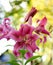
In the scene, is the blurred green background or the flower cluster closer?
the flower cluster

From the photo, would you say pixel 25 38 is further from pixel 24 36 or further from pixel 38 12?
pixel 38 12

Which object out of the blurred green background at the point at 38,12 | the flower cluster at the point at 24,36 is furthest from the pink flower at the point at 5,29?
the blurred green background at the point at 38,12

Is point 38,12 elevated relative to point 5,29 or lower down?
elevated

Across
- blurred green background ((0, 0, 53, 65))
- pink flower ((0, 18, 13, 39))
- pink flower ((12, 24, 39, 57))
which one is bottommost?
pink flower ((12, 24, 39, 57))

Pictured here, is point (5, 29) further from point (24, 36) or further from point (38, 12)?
point (38, 12)

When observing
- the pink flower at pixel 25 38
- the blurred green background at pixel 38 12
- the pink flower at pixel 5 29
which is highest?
the blurred green background at pixel 38 12

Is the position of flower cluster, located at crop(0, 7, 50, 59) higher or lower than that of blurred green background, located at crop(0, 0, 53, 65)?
lower

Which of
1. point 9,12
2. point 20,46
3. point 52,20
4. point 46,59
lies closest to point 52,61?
point 46,59

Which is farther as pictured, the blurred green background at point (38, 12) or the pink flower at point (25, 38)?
the blurred green background at point (38, 12)

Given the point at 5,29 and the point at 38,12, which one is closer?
the point at 5,29

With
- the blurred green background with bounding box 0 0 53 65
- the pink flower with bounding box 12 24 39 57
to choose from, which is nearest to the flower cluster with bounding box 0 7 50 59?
the pink flower with bounding box 12 24 39 57

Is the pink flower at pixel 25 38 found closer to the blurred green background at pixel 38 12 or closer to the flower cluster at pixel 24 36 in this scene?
the flower cluster at pixel 24 36

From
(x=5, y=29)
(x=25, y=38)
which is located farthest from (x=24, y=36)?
(x=5, y=29)

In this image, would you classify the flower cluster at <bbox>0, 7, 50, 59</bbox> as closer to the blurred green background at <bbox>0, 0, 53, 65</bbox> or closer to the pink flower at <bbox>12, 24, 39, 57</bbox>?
the pink flower at <bbox>12, 24, 39, 57</bbox>
